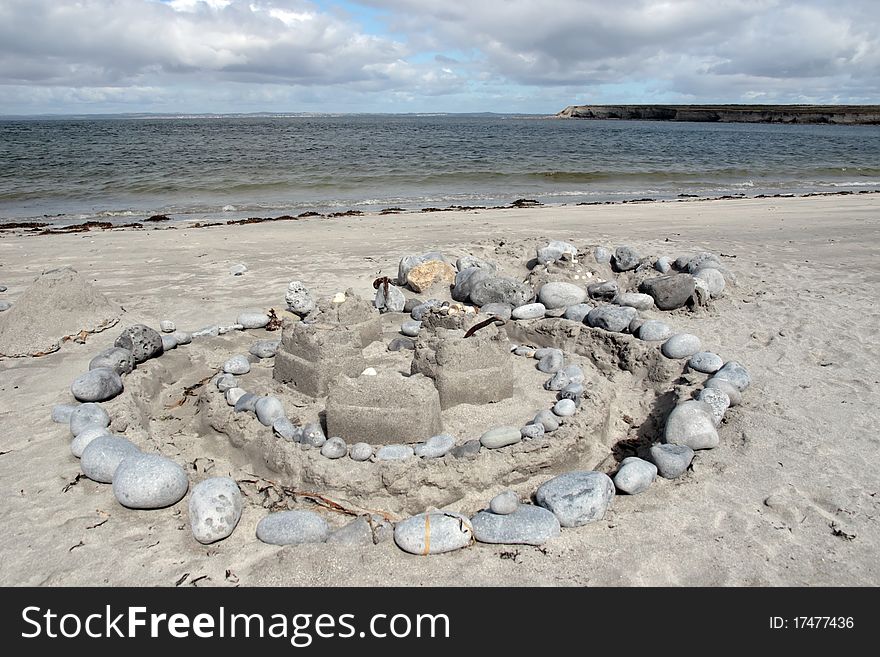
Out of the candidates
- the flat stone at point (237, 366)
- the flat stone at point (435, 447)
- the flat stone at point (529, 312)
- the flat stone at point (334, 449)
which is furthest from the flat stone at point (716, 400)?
the flat stone at point (237, 366)

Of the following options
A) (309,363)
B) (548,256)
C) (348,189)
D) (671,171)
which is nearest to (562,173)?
(671,171)

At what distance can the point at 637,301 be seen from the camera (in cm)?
628

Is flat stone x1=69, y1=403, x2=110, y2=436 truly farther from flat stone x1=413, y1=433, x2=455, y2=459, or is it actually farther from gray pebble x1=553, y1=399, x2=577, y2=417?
gray pebble x1=553, y1=399, x2=577, y2=417

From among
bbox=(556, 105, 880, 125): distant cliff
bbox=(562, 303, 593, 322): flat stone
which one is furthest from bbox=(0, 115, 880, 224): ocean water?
bbox=(556, 105, 880, 125): distant cliff

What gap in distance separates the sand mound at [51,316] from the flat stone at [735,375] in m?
5.63

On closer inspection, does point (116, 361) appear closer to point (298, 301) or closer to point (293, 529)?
point (298, 301)

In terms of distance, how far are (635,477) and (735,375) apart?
1.62m

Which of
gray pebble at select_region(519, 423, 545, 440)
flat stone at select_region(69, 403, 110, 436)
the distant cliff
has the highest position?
the distant cliff

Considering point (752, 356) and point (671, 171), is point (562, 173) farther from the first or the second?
point (752, 356)

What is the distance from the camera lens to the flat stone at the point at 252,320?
6.00 metres

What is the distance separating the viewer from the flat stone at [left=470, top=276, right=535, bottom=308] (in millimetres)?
6500

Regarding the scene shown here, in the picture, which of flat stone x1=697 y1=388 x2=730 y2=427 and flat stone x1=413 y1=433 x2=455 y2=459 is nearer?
flat stone x1=413 y1=433 x2=455 y2=459

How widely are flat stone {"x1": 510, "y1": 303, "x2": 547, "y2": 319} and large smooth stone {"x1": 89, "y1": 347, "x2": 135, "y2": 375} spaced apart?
349cm

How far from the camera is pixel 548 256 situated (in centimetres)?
781
